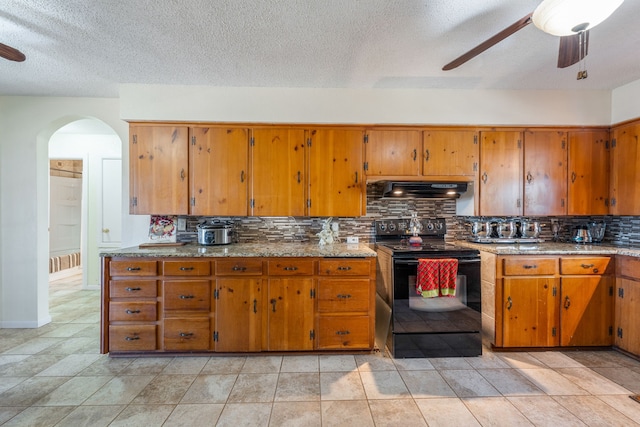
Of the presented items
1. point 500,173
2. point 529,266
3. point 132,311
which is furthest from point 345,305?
point 500,173

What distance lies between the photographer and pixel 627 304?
2.54m

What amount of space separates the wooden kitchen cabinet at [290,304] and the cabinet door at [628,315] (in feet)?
8.83

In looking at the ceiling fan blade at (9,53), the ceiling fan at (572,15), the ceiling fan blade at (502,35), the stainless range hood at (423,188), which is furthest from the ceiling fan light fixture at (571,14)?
the ceiling fan blade at (9,53)

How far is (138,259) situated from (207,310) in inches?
28.8

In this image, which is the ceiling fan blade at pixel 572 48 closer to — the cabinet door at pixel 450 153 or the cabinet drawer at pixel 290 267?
the cabinet door at pixel 450 153

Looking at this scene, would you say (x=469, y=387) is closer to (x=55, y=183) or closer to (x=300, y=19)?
(x=300, y=19)

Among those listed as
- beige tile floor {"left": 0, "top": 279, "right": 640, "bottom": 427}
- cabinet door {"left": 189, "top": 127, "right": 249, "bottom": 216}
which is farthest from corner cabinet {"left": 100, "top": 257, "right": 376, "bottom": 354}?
cabinet door {"left": 189, "top": 127, "right": 249, "bottom": 216}

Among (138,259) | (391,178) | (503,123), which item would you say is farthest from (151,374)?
(503,123)

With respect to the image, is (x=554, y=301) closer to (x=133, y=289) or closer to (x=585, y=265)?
(x=585, y=265)

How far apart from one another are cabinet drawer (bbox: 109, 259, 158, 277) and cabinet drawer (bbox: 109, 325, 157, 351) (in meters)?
0.45

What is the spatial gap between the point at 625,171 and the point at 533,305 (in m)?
1.63

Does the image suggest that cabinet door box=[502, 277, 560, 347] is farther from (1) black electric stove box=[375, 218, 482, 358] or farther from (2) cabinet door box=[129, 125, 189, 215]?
(2) cabinet door box=[129, 125, 189, 215]

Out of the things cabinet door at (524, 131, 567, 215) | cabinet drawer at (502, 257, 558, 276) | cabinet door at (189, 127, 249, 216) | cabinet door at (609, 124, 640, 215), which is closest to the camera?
cabinet drawer at (502, 257, 558, 276)

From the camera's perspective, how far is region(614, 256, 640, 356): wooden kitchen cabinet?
8.09ft
